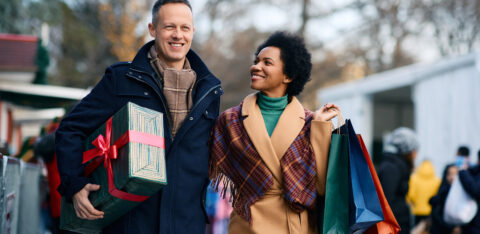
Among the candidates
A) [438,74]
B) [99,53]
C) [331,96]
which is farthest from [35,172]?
[99,53]

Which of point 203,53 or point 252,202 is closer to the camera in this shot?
point 252,202

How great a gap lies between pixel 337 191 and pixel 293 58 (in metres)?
0.96

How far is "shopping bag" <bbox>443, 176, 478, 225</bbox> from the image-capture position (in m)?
6.09

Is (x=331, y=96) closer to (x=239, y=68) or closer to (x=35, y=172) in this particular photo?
(x=35, y=172)

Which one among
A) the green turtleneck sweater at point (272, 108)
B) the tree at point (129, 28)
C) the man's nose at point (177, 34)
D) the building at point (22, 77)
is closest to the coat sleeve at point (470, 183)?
the green turtleneck sweater at point (272, 108)

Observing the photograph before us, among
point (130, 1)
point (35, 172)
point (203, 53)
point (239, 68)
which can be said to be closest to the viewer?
point (35, 172)

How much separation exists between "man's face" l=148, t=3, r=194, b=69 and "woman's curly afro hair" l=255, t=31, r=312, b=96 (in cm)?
72

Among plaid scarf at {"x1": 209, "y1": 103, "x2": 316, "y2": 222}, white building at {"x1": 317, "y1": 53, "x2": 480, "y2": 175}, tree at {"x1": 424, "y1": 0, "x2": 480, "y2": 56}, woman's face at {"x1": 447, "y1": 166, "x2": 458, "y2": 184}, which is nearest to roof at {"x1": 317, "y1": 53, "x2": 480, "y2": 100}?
white building at {"x1": 317, "y1": 53, "x2": 480, "y2": 175}

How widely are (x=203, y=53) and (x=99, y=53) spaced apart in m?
7.13

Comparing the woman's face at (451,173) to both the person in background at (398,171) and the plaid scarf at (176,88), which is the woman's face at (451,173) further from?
the plaid scarf at (176,88)

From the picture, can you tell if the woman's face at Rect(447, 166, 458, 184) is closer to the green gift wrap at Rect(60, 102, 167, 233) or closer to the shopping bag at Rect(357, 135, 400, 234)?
the shopping bag at Rect(357, 135, 400, 234)

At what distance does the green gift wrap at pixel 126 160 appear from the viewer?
2.46 meters

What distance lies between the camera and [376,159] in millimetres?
16031

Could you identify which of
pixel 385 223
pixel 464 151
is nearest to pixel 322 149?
pixel 385 223
